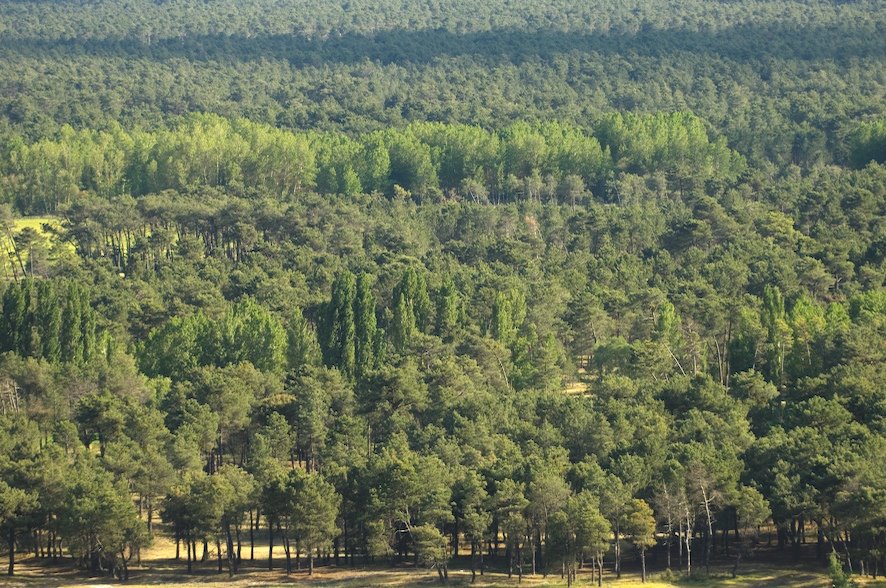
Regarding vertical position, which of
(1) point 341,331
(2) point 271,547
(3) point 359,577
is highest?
(1) point 341,331

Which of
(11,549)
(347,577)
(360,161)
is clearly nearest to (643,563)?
(347,577)

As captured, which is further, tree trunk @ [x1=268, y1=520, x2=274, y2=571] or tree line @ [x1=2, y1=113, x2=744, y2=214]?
tree line @ [x1=2, y1=113, x2=744, y2=214]

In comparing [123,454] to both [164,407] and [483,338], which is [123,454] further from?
[483,338]

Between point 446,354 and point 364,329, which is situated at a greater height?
point 364,329

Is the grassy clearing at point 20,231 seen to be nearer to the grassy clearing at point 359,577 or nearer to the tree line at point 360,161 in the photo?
the tree line at point 360,161

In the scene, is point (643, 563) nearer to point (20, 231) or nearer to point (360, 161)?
point (20, 231)

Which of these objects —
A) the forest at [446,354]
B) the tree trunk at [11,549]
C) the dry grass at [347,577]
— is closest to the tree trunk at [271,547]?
the dry grass at [347,577]

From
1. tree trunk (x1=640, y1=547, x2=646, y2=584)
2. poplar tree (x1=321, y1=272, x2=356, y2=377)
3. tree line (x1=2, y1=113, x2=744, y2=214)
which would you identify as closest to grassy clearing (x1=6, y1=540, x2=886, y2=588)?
tree trunk (x1=640, y1=547, x2=646, y2=584)

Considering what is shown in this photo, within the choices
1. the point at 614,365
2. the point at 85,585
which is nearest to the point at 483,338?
the point at 614,365

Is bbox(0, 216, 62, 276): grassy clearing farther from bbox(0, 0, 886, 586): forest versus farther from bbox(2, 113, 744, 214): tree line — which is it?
bbox(2, 113, 744, 214): tree line
